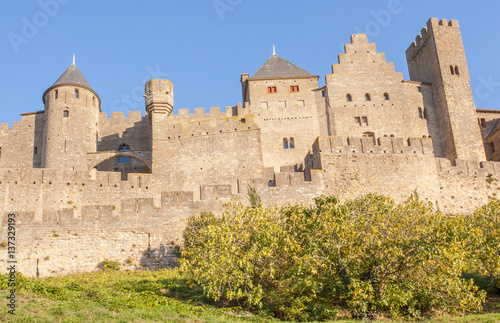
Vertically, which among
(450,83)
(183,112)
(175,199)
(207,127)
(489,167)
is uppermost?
(450,83)

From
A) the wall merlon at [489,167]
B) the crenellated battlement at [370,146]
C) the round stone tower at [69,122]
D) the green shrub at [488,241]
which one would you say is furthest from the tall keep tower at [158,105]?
the green shrub at [488,241]

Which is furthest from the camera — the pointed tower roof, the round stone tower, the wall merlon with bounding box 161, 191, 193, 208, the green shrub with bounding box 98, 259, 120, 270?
the pointed tower roof

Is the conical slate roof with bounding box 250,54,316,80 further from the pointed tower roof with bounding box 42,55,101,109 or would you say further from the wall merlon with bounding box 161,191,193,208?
the wall merlon with bounding box 161,191,193,208

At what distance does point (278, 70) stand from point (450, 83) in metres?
15.1

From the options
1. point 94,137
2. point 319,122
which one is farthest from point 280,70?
point 94,137

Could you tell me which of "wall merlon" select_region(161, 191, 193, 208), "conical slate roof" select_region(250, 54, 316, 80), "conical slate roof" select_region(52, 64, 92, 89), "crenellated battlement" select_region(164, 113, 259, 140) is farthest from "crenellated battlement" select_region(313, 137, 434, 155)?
"conical slate roof" select_region(52, 64, 92, 89)

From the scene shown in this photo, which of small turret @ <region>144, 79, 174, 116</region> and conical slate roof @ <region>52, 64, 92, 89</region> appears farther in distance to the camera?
conical slate roof @ <region>52, 64, 92, 89</region>

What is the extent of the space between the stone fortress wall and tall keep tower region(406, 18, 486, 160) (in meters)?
0.12

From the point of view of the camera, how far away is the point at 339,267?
20.2 meters

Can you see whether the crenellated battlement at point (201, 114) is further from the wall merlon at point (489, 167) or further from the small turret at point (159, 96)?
the wall merlon at point (489, 167)

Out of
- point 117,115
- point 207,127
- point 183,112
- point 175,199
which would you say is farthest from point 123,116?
point 175,199

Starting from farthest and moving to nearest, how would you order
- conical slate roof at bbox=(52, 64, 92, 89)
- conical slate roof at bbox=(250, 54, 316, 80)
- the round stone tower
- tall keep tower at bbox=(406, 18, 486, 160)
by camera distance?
conical slate roof at bbox=(250, 54, 316, 80) < tall keep tower at bbox=(406, 18, 486, 160) < conical slate roof at bbox=(52, 64, 92, 89) < the round stone tower

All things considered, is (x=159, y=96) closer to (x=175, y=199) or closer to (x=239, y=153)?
(x=239, y=153)

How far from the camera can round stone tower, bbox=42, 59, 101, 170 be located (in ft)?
140
